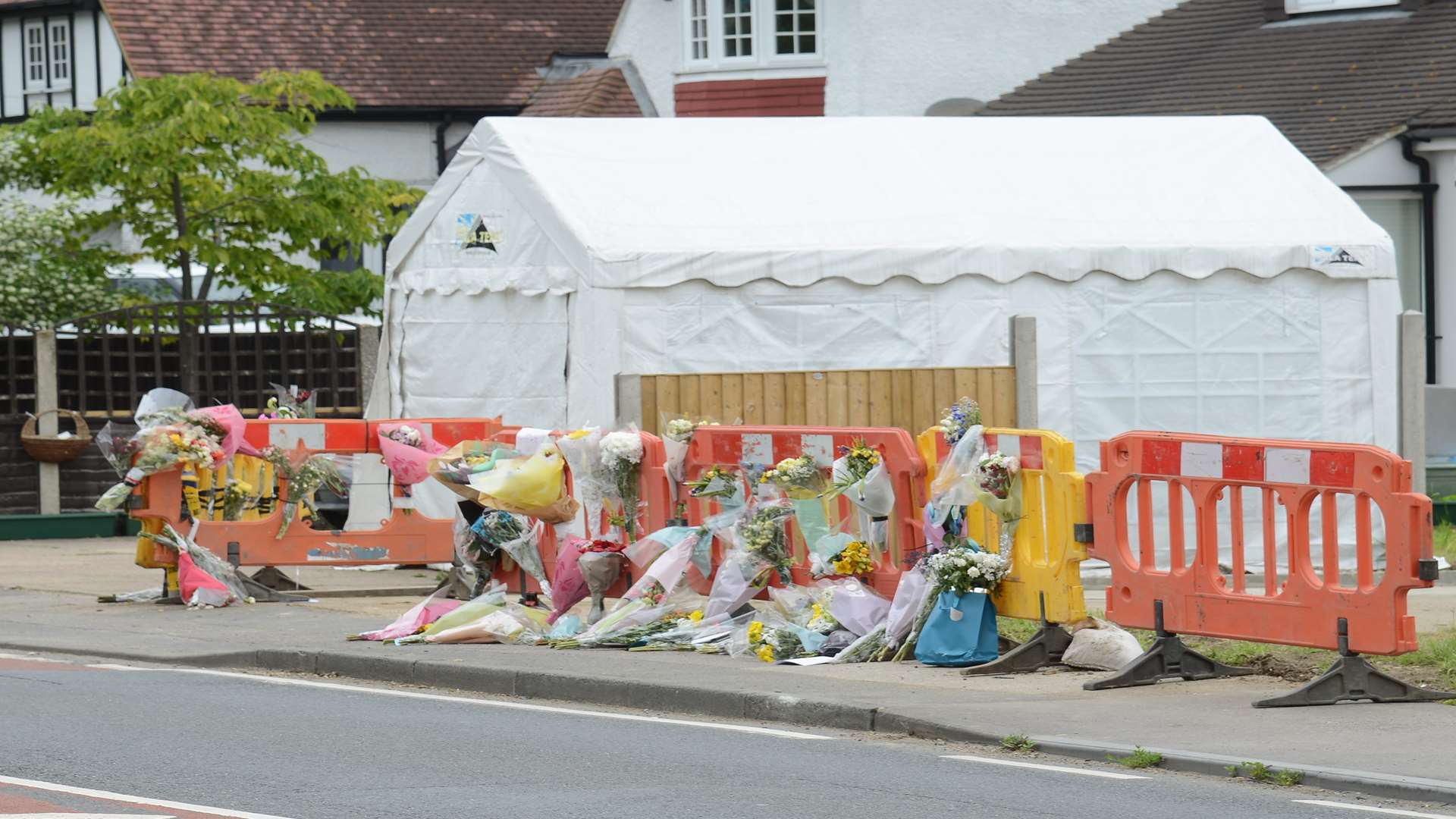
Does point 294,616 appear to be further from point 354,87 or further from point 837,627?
point 354,87

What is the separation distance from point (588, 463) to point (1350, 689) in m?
5.14

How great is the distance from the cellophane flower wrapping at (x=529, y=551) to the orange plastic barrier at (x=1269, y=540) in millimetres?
4121

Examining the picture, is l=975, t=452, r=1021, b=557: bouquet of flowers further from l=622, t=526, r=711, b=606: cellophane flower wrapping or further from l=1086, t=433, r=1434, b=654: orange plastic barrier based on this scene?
l=622, t=526, r=711, b=606: cellophane flower wrapping

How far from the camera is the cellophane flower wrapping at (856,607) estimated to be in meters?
12.1

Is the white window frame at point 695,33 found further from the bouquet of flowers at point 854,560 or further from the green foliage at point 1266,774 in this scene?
the green foliage at point 1266,774

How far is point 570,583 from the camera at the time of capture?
13.3m

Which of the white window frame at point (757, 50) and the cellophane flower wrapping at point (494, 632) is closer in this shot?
the cellophane flower wrapping at point (494, 632)

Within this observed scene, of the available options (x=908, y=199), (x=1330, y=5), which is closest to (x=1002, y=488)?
(x=908, y=199)

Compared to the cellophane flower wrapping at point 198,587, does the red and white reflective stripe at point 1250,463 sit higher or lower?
higher

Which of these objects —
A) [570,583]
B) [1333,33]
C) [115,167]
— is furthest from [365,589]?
[1333,33]

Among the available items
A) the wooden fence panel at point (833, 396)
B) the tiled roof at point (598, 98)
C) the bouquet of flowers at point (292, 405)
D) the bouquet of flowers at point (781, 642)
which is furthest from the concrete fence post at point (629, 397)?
the tiled roof at point (598, 98)

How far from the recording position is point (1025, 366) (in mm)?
16594

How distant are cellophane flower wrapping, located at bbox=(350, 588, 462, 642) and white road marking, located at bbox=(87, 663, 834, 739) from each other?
1.00 metres

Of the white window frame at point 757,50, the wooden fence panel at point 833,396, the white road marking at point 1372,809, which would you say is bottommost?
the white road marking at point 1372,809
